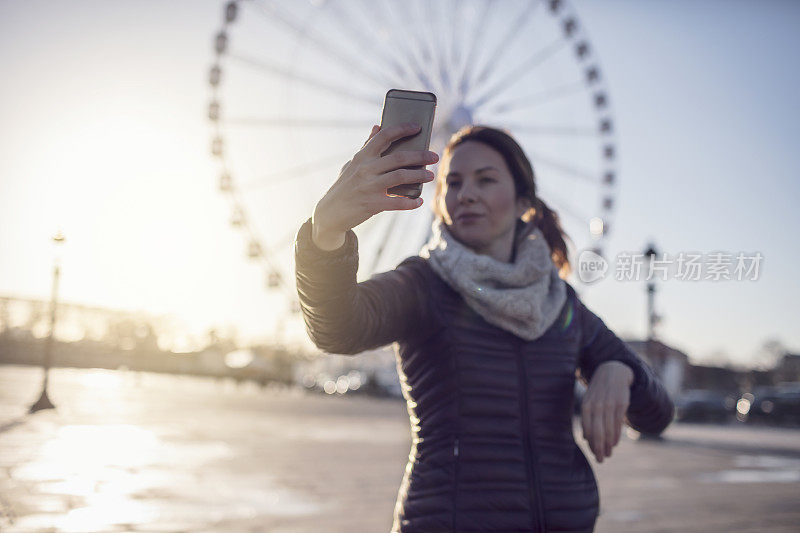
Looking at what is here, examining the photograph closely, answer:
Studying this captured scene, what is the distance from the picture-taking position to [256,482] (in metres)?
6.83

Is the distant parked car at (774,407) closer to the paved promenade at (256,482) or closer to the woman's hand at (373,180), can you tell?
the paved promenade at (256,482)

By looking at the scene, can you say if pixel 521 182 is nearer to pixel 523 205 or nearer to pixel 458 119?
pixel 523 205

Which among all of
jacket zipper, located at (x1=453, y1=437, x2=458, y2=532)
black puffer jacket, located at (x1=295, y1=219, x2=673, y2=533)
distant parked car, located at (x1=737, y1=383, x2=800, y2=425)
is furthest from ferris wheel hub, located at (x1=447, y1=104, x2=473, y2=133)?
distant parked car, located at (x1=737, y1=383, x2=800, y2=425)

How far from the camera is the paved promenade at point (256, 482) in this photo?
5.00m

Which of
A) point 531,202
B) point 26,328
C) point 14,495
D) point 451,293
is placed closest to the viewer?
point 451,293

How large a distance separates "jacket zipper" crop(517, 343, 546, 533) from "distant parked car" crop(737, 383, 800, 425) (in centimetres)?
3096

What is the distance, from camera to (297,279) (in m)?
1.24

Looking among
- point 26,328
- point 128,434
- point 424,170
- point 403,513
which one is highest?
point 424,170

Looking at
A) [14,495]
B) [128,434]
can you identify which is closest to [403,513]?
[14,495]

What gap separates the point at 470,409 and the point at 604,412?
0.28 m

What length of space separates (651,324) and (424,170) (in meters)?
18.2

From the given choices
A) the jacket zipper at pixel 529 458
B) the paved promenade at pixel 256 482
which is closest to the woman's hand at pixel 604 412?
the jacket zipper at pixel 529 458

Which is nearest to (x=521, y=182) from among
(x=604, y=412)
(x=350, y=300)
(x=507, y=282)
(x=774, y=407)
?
(x=507, y=282)

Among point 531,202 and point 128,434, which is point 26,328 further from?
point 531,202
